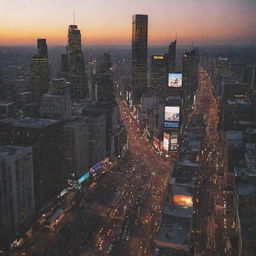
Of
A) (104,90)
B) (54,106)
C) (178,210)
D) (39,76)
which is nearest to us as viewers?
(178,210)

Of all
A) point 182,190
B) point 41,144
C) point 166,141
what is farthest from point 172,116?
→ point 41,144

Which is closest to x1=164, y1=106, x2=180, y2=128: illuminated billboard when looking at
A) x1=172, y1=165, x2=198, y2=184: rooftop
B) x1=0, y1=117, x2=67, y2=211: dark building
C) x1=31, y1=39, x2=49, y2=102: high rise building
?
x1=172, y1=165, x2=198, y2=184: rooftop

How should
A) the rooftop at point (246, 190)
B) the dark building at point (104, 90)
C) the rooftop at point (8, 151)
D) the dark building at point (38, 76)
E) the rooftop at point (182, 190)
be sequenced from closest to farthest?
the rooftop at point (8, 151), the rooftop at point (246, 190), the rooftop at point (182, 190), the dark building at point (104, 90), the dark building at point (38, 76)

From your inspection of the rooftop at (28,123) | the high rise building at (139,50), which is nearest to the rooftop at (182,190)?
the rooftop at (28,123)

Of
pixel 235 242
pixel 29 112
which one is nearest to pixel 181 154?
pixel 235 242

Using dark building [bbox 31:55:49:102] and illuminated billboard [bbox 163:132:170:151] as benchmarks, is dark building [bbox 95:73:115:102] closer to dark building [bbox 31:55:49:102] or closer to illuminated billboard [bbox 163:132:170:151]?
illuminated billboard [bbox 163:132:170:151]

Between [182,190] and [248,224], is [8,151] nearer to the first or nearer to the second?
[182,190]

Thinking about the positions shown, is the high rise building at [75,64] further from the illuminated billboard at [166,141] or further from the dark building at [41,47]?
the illuminated billboard at [166,141]
